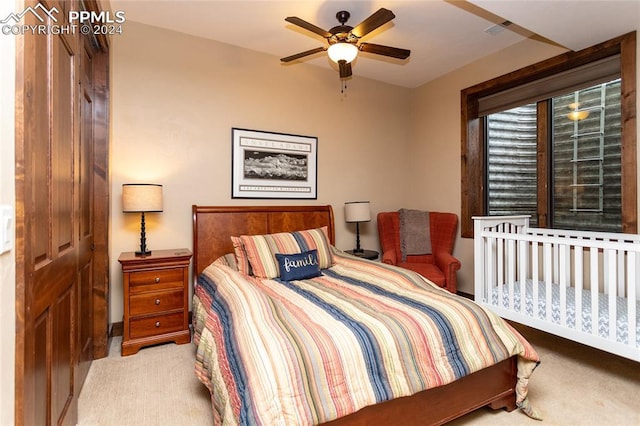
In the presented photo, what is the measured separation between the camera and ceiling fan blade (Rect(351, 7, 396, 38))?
218cm

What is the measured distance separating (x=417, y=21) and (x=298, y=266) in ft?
8.01

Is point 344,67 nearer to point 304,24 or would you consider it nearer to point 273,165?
point 304,24

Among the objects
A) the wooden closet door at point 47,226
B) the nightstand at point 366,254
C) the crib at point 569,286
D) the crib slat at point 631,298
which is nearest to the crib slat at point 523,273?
the crib at point 569,286

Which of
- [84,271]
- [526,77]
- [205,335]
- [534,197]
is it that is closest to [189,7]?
[84,271]

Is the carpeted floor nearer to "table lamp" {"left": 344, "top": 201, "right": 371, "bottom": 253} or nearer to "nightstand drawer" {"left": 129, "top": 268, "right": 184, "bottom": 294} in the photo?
"nightstand drawer" {"left": 129, "top": 268, "right": 184, "bottom": 294}

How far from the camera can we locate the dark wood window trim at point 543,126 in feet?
8.94

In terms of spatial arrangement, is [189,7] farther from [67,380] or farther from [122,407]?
[122,407]

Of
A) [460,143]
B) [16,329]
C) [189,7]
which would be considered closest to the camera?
[16,329]

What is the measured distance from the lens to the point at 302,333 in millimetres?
1580

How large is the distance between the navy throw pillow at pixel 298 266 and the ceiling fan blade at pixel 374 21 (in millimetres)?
1789

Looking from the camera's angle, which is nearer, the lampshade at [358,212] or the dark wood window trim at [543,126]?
the dark wood window trim at [543,126]

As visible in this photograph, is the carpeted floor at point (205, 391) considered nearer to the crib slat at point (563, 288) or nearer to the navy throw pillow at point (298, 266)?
the crib slat at point (563, 288)

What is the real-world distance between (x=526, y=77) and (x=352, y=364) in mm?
3457

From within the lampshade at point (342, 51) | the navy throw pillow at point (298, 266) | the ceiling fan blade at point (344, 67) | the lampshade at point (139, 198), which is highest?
the lampshade at point (342, 51)
